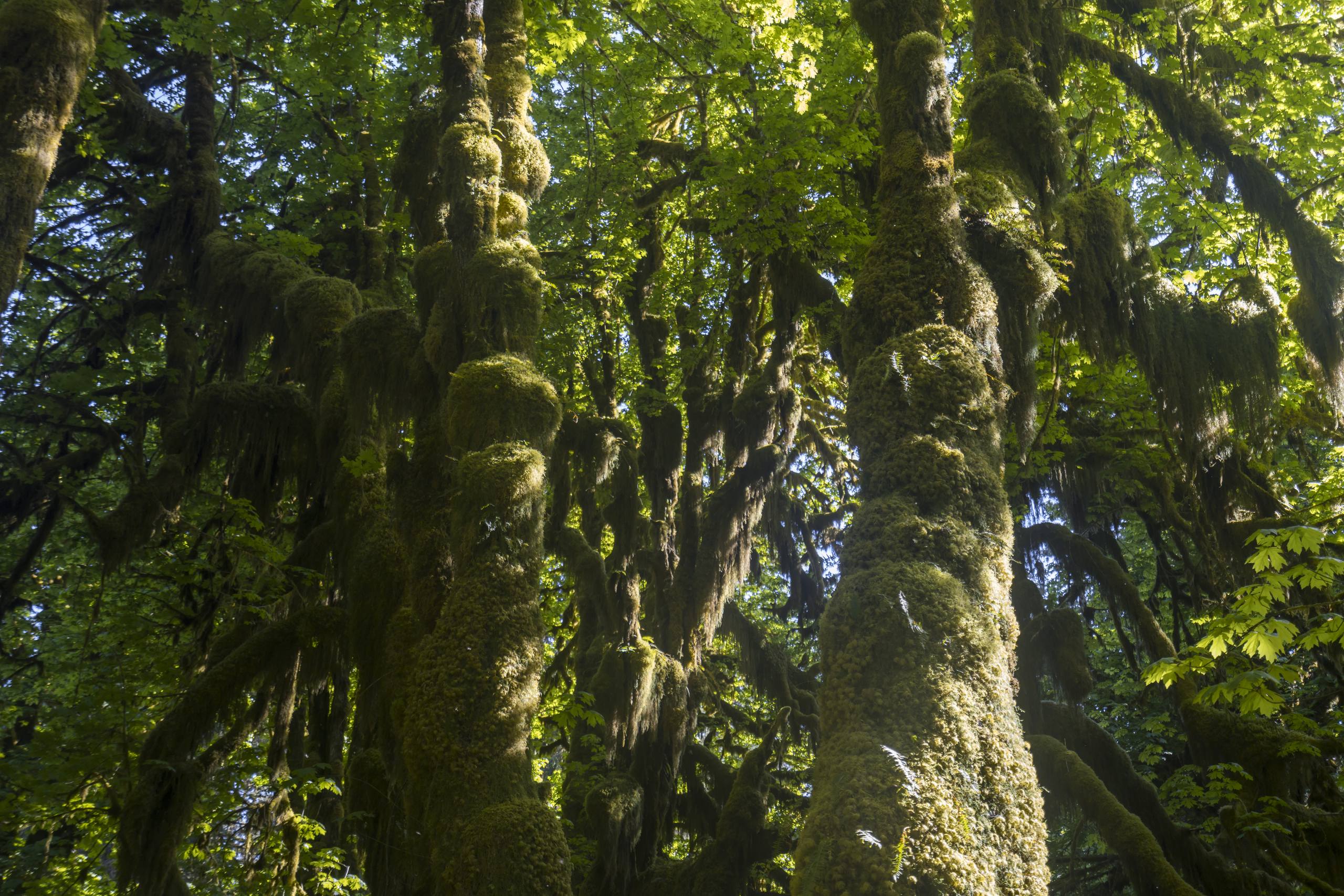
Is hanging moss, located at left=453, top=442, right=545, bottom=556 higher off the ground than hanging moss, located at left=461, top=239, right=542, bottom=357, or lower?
lower

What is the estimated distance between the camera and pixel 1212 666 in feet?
17.9

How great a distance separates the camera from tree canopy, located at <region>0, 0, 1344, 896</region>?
5.40 meters

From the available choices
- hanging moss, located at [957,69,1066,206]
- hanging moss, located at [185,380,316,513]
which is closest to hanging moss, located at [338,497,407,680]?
hanging moss, located at [185,380,316,513]

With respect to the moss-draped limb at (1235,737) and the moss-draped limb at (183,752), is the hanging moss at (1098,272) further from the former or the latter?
the moss-draped limb at (183,752)

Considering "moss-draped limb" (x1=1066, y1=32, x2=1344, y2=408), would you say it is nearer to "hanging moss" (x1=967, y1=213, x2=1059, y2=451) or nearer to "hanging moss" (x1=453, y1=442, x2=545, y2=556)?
"hanging moss" (x1=967, y1=213, x2=1059, y2=451)

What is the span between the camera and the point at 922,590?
4.98 meters

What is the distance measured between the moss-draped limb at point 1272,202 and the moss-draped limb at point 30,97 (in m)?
8.79

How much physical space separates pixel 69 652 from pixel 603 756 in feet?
22.3

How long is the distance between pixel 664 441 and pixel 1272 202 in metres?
7.13

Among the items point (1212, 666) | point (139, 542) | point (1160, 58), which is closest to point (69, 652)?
point (139, 542)

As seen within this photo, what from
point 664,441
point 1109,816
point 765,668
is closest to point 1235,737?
point 1109,816

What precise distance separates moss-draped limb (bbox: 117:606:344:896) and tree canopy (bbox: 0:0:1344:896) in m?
0.04

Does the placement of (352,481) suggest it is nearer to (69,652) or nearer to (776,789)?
(69,652)

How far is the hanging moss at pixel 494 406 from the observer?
6285 mm
